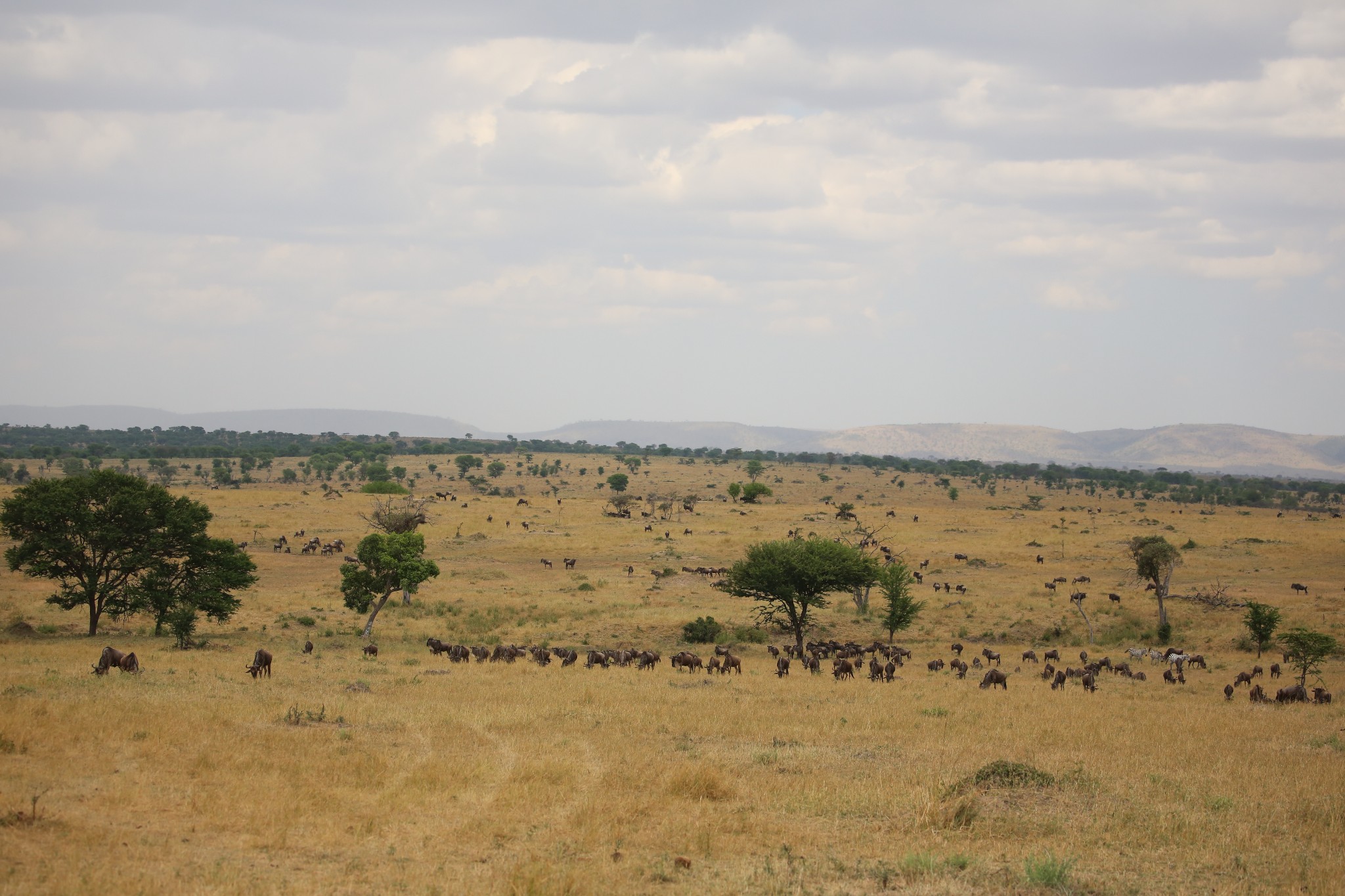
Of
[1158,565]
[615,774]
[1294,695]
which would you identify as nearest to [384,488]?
[1158,565]

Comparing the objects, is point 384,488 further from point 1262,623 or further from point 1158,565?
point 1262,623

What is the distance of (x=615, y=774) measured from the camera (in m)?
16.2

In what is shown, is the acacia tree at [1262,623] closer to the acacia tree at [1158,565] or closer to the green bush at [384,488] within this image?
the acacia tree at [1158,565]

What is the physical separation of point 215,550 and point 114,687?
16.4m

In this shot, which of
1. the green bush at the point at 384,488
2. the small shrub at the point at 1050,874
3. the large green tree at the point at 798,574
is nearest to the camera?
the small shrub at the point at 1050,874

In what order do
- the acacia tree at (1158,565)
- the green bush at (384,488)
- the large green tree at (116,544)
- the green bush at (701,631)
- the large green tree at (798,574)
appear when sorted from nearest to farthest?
the large green tree at (116,544), the large green tree at (798,574), the green bush at (701,631), the acacia tree at (1158,565), the green bush at (384,488)

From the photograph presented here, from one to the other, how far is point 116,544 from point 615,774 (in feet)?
93.0

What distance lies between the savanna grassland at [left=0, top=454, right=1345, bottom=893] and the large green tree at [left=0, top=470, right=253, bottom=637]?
6.07 ft

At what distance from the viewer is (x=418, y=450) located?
584ft

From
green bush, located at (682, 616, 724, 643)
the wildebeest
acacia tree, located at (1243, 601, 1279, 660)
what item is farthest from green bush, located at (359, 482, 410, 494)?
acacia tree, located at (1243, 601, 1279, 660)

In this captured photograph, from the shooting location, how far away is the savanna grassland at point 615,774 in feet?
38.2

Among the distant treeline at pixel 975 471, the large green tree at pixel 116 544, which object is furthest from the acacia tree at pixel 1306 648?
the distant treeline at pixel 975 471

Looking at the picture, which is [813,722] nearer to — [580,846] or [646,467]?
[580,846]

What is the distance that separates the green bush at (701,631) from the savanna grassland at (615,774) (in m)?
0.97
